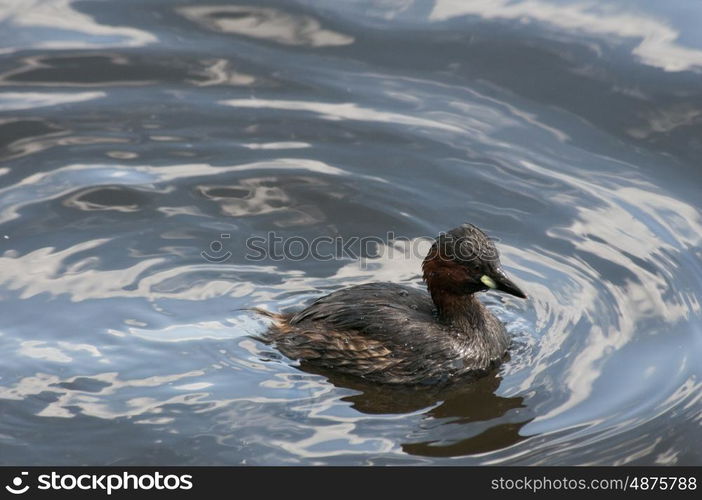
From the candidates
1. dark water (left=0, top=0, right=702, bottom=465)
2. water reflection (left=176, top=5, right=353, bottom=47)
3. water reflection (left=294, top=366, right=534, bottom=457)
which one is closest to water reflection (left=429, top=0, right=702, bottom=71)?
dark water (left=0, top=0, right=702, bottom=465)

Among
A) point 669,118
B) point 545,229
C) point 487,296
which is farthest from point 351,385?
point 669,118

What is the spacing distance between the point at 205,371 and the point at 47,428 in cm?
103

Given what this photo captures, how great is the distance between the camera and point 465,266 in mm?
7227

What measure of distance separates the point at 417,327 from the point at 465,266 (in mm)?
490

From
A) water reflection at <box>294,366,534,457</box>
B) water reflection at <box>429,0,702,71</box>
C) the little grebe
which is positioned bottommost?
water reflection at <box>294,366,534,457</box>

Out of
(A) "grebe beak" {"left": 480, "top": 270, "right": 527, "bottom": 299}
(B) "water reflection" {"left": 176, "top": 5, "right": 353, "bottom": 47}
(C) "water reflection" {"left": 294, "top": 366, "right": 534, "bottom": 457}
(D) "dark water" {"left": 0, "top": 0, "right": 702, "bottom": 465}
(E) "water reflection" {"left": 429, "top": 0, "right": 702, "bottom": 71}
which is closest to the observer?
(C) "water reflection" {"left": 294, "top": 366, "right": 534, "bottom": 457}

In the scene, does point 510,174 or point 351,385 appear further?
point 510,174

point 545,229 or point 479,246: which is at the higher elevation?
point 545,229

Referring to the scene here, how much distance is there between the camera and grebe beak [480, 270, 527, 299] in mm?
7090

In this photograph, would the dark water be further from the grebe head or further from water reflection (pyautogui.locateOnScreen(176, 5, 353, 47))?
the grebe head

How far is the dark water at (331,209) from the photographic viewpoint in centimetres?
655

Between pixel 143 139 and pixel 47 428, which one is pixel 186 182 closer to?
pixel 143 139

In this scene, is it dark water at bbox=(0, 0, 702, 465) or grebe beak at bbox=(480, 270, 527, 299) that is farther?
grebe beak at bbox=(480, 270, 527, 299)

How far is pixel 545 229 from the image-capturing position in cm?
856
